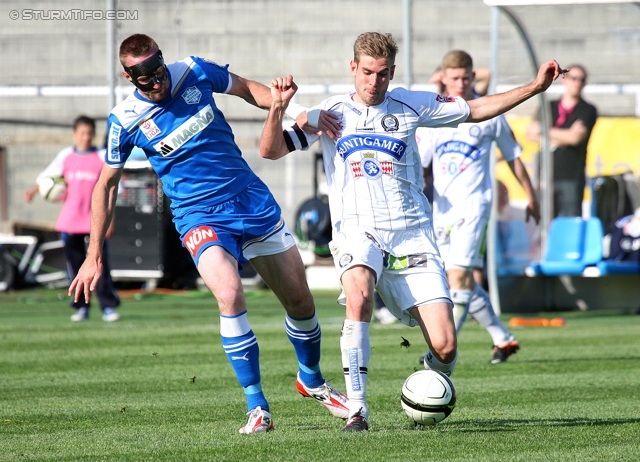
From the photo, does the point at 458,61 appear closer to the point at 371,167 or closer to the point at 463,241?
the point at 463,241

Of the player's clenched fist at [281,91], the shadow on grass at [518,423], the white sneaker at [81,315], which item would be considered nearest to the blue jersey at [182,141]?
the player's clenched fist at [281,91]

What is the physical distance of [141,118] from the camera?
220 inches

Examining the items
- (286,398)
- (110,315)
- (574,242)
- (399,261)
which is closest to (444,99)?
(399,261)

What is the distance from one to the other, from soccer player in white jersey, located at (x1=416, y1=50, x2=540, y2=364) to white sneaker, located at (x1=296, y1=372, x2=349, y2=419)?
2.53 metres

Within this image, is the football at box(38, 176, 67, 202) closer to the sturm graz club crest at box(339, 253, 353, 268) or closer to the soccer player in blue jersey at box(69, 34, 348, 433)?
the soccer player in blue jersey at box(69, 34, 348, 433)

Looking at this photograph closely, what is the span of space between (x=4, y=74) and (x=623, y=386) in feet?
51.0

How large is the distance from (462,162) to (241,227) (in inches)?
136


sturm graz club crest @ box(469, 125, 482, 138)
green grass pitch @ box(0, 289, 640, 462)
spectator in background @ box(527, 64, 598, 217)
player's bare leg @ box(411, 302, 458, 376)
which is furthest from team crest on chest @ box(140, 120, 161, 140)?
spectator in background @ box(527, 64, 598, 217)

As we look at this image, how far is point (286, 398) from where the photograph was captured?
21.6 feet

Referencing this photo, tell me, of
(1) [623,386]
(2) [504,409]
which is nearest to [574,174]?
(1) [623,386]

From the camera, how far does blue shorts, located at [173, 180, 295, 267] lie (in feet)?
18.0

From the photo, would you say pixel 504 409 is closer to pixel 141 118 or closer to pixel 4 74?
pixel 141 118

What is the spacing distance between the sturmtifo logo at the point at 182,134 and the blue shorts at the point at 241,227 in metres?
0.39

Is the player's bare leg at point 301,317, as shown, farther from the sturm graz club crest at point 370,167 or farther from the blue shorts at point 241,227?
the sturm graz club crest at point 370,167
